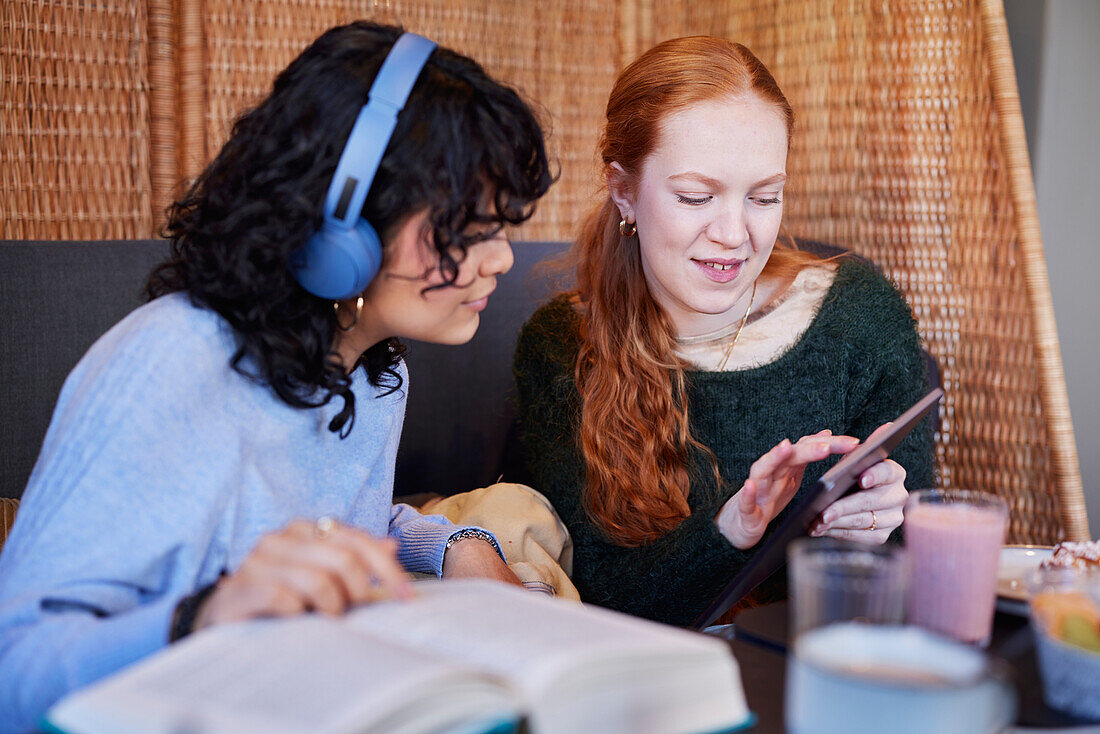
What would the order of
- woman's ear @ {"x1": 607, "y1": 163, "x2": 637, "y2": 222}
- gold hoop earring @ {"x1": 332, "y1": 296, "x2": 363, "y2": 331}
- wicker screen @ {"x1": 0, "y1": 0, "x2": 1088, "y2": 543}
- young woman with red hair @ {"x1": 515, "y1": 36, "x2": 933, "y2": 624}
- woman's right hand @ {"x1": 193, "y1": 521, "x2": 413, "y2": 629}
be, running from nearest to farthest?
woman's right hand @ {"x1": 193, "y1": 521, "x2": 413, "y2": 629} < gold hoop earring @ {"x1": 332, "y1": 296, "x2": 363, "y2": 331} < young woman with red hair @ {"x1": 515, "y1": 36, "x2": 933, "y2": 624} < woman's ear @ {"x1": 607, "y1": 163, "x2": 637, "y2": 222} < wicker screen @ {"x1": 0, "y1": 0, "x2": 1088, "y2": 543}

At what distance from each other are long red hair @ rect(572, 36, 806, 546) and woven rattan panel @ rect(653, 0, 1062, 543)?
41 cm

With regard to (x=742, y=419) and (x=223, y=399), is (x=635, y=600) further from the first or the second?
(x=223, y=399)

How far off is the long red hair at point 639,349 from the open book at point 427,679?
2.77 ft

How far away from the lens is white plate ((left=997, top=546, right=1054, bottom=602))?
0.90 meters

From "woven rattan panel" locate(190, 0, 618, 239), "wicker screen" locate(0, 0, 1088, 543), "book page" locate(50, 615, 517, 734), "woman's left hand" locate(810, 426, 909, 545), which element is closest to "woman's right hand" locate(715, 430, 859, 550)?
"woman's left hand" locate(810, 426, 909, 545)

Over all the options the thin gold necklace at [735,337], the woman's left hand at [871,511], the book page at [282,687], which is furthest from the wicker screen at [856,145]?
the book page at [282,687]

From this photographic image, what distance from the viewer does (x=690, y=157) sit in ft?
4.72

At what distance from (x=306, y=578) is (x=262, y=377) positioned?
32 cm

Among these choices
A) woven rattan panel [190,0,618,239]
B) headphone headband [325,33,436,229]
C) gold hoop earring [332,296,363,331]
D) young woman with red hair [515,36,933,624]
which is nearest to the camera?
headphone headband [325,33,436,229]

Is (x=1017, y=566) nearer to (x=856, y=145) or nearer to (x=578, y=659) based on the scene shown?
(x=578, y=659)

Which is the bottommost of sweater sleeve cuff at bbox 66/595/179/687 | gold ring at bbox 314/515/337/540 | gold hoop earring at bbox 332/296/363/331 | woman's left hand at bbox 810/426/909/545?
woman's left hand at bbox 810/426/909/545

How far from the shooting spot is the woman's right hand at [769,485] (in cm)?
102

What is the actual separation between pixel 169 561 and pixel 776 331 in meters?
1.04

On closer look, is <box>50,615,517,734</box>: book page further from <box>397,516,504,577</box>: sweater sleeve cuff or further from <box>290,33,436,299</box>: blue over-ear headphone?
<box>397,516,504,577</box>: sweater sleeve cuff
